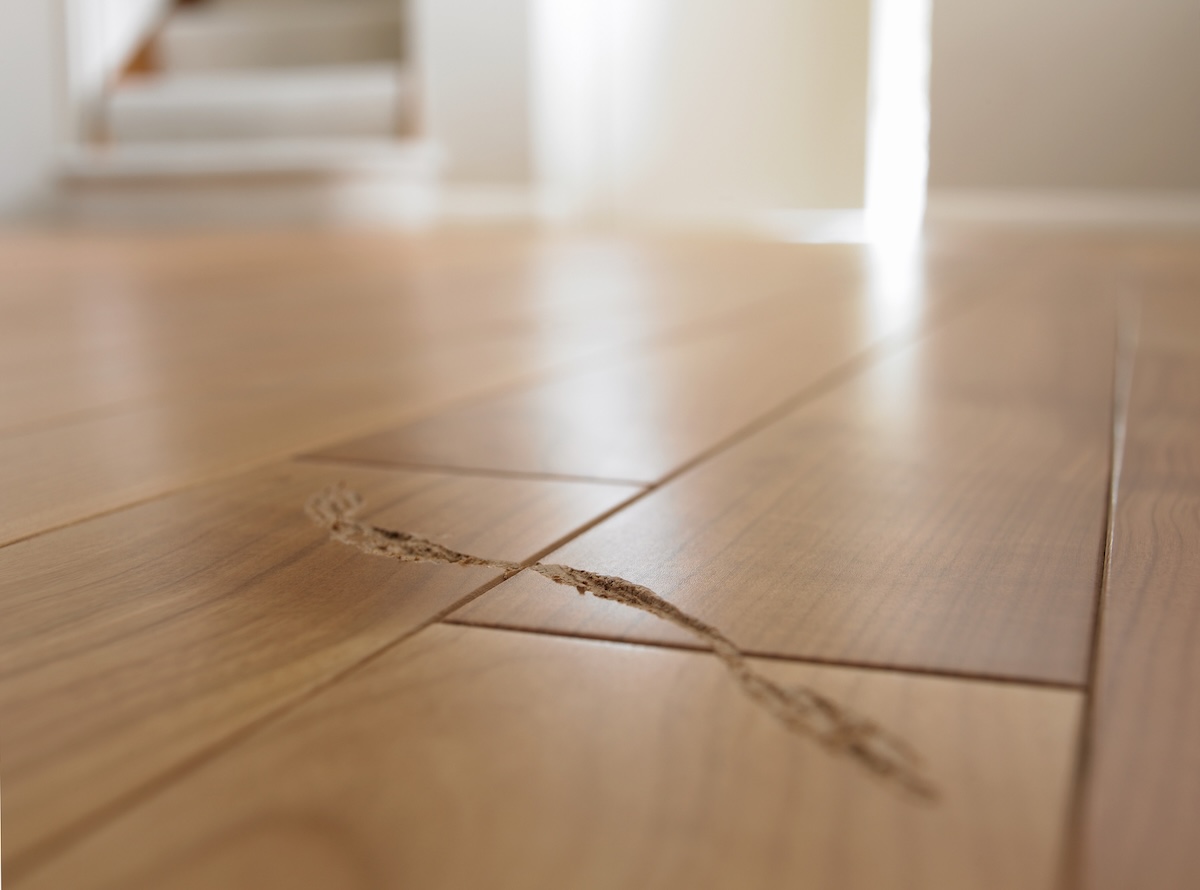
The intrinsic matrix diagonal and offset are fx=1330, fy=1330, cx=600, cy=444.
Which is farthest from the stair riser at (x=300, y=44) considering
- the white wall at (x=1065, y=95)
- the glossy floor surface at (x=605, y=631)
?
the glossy floor surface at (x=605, y=631)

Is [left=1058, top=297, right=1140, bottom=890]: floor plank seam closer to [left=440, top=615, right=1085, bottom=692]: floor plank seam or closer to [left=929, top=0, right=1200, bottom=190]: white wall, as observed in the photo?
[left=440, top=615, right=1085, bottom=692]: floor plank seam

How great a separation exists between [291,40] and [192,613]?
367 centimetres

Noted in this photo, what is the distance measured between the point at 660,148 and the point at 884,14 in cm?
71

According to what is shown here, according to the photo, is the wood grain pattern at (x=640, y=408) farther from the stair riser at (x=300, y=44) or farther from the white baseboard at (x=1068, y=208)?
the stair riser at (x=300, y=44)

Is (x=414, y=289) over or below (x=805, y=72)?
below

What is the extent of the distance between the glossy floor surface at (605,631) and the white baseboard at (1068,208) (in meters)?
2.66

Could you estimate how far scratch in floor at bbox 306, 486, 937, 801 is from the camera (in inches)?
8.5

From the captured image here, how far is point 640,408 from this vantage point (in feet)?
1.98

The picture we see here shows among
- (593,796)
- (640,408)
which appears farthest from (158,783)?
(640,408)

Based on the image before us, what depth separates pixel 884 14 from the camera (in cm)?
334

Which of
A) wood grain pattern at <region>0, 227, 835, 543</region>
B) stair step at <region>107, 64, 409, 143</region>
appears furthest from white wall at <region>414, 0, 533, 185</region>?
wood grain pattern at <region>0, 227, 835, 543</region>

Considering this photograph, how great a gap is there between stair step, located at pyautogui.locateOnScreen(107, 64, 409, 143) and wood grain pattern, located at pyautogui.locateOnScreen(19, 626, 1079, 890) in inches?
132

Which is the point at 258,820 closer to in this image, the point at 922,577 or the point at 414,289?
the point at 922,577

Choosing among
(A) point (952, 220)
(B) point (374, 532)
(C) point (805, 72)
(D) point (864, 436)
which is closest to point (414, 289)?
(D) point (864, 436)
